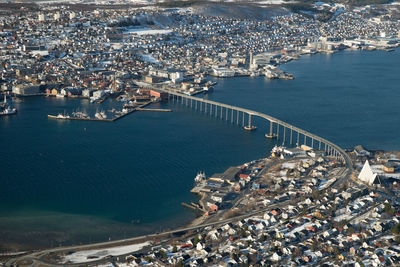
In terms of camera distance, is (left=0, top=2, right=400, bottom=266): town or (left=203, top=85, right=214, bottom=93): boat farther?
(left=203, top=85, right=214, bottom=93): boat

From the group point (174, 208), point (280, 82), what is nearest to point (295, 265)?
point (174, 208)

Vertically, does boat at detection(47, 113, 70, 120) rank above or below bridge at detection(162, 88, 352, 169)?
below

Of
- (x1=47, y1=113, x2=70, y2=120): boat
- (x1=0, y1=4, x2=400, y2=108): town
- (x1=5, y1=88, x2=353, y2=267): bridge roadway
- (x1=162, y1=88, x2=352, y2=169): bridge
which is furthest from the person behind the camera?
(x1=0, y1=4, x2=400, y2=108): town

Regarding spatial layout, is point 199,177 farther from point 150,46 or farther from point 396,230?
point 150,46

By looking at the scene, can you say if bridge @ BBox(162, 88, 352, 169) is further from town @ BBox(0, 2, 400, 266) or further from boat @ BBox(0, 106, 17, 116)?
boat @ BBox(0, 106, 17, 116)

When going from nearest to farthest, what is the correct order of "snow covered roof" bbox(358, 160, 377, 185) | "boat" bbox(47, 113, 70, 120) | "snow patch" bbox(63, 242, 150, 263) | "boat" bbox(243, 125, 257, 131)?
"snow patch" bbox(63, 242, 150, 263) → "snow covered roof" bbox(358, 160, 377, 185) → "boat" bbox(243, 125, 257, 131) → "boat" bbox(47, 113, 70, 120)

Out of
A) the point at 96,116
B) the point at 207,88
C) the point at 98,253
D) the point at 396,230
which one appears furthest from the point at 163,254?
the point at 207,88

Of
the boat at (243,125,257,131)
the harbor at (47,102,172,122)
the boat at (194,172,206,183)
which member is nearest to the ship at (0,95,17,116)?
the harbor at (47,102,172,122)
